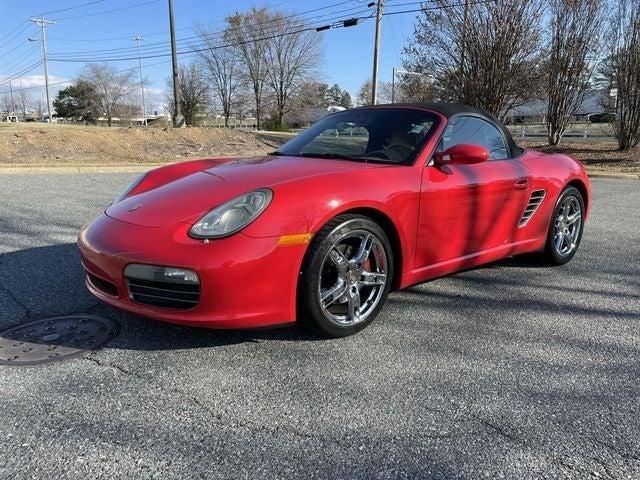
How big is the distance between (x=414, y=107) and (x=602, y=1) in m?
16.4

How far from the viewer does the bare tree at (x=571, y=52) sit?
16.6 metres

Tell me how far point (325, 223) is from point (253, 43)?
194ft

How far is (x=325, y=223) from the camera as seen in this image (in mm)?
2785

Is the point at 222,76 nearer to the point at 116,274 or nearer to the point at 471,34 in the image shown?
the point at 471,34

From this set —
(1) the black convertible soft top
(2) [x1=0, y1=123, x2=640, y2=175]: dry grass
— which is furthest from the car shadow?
(2) [x1=0, y1=123, x2=640, y2=175]: dry grass

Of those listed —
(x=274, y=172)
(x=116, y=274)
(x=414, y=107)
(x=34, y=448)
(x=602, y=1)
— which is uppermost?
(x=602, y=1)

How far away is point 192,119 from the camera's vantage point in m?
46.2

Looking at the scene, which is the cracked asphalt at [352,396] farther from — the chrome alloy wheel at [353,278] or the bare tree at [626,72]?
the bare tree at [626,72]

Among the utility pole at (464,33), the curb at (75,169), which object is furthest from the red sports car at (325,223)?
the utility pole at (464,33)

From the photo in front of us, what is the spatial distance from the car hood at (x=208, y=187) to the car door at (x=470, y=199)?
1.46ft

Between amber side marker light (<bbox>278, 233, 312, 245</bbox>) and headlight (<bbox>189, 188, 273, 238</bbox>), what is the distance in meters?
0.18

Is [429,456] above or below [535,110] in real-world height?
below

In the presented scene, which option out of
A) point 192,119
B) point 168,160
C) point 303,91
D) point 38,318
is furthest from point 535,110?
point 303,91

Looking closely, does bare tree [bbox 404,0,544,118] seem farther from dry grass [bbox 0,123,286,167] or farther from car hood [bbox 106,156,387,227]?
car hood [bbox 106,156,387,227]
